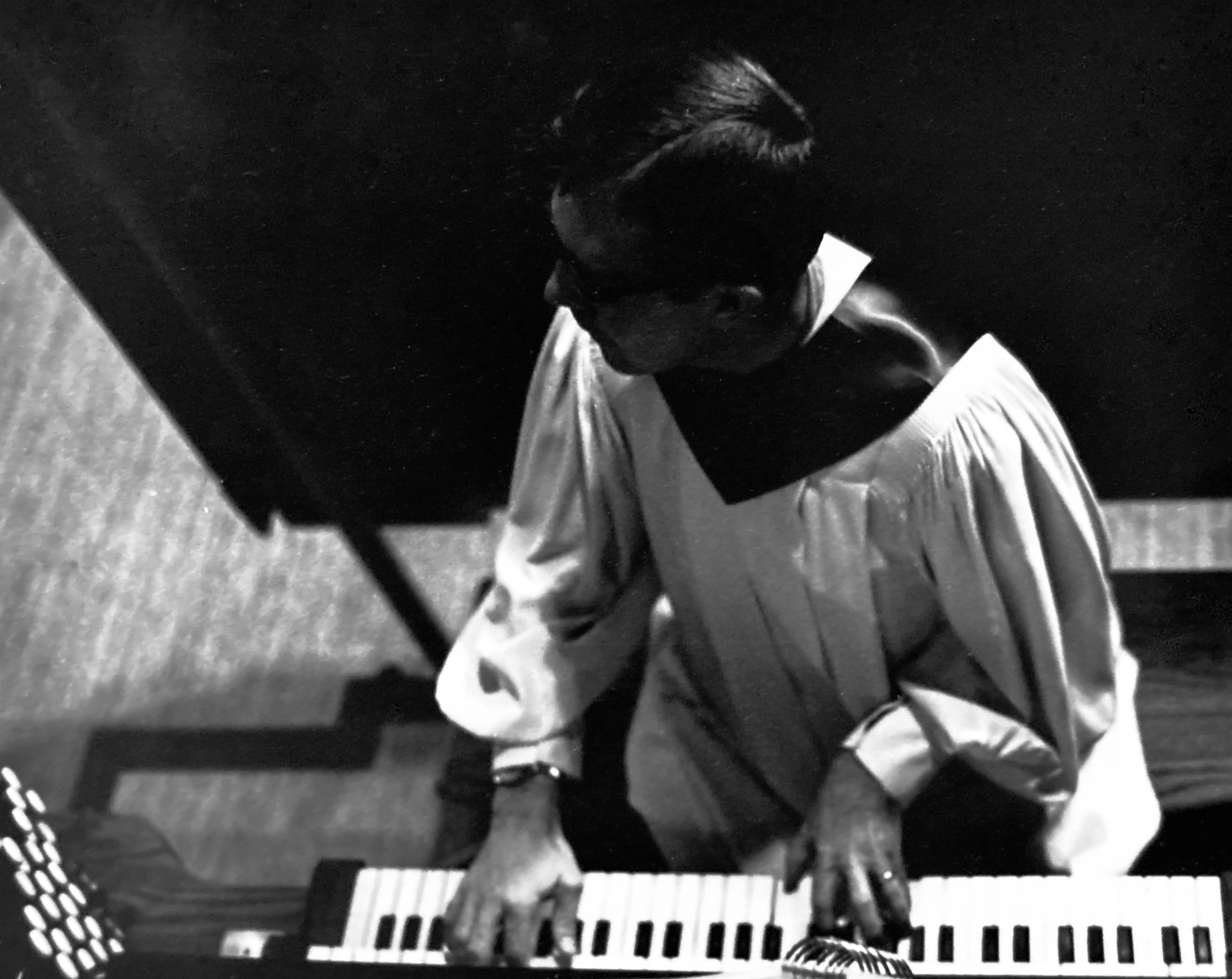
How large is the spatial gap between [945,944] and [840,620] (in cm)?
43

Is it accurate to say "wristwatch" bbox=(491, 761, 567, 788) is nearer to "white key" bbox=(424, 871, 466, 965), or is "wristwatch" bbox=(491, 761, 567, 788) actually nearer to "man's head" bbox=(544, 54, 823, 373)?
"white key" bbox=(424, 871, 466, 965)

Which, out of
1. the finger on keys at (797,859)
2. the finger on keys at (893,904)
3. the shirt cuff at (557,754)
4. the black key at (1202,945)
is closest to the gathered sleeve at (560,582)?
the shirt cuff at (557,754)

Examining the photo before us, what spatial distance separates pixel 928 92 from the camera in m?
2.67

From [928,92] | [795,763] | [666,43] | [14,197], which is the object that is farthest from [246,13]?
[795,763]

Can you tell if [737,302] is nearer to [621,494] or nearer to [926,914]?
[621,494]

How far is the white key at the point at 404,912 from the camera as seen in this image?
2.51m

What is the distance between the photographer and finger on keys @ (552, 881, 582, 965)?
2457mm

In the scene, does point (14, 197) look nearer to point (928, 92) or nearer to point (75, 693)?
point (75, 693)

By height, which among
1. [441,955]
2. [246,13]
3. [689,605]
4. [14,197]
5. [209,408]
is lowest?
[441,955]

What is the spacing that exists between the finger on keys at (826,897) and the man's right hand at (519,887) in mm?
313

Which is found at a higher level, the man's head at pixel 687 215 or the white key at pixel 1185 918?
the man's head at pixel 687 215

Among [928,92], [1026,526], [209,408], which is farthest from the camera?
[209,408]

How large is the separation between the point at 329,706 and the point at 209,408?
50 cm

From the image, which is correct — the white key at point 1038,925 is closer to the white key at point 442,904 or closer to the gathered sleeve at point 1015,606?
the gathered sleeve at point 1015,606
